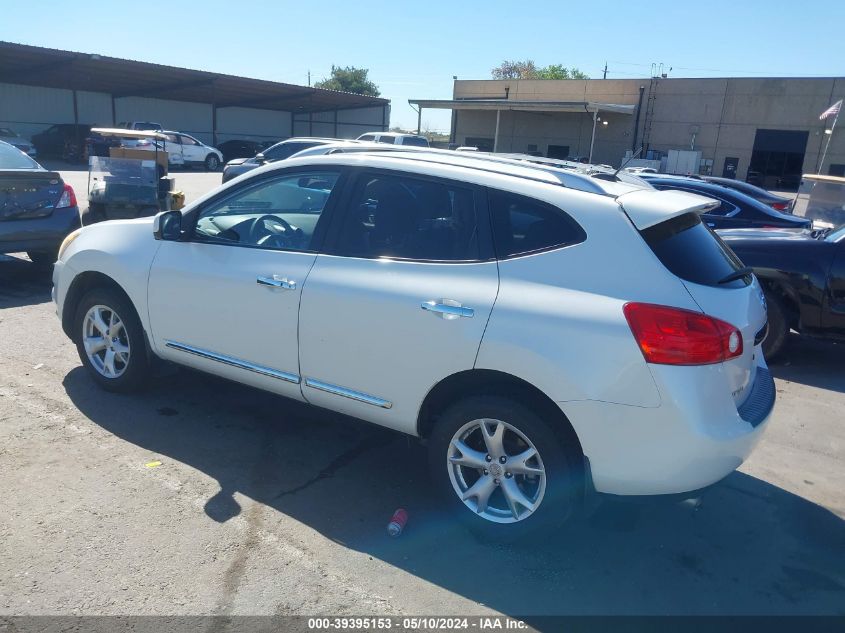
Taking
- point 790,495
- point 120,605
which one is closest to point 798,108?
point 790,495

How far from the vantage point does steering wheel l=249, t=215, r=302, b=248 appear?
13.1 ft

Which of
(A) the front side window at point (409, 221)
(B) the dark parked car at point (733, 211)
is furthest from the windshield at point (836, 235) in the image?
(A) the front side window at point (409, 221)

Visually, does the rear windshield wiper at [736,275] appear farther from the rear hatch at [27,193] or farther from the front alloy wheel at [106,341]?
the rear hatch at [27,193]

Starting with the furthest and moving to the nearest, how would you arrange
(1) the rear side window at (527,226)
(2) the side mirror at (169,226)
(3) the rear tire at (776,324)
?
(3) the rear tire at (776,324) < (2) the side mirror at (169,226) < (1) the rear side window at (527,226)

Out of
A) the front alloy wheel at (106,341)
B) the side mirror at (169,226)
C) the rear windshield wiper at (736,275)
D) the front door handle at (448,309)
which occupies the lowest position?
the front alloy wheel at (106,341)

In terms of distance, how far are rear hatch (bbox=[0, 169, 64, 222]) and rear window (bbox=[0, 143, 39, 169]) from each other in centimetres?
23

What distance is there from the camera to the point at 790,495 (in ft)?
13.3

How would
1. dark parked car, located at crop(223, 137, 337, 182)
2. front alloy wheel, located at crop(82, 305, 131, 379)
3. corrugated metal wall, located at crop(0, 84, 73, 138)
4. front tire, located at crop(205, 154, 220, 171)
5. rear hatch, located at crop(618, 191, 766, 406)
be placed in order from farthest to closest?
corrugated metal wall, located at crop(0, 84, 73, 138) → front tire, located at crop(205, 154, 220, 171) → dark parked car, located at crop(223, 137, 337, 182) → front alloy wheel, located at crop(82, 305, 131, 379) → rear hatch, located at crop(618, 191, 766, 406)

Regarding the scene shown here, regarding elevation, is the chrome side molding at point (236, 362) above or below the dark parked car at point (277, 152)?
below

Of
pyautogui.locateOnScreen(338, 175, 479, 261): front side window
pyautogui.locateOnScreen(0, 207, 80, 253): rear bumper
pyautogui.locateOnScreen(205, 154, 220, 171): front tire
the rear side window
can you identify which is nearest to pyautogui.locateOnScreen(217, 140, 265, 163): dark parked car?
pyautogui.locateOnScreen(205, 154, 220, 171): front tire

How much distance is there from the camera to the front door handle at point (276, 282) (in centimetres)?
377

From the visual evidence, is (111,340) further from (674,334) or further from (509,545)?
(674,334)

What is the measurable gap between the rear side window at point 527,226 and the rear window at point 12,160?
6904 mm

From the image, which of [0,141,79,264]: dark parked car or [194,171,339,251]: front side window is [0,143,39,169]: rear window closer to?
[0,141,79,264]: dark parked car
